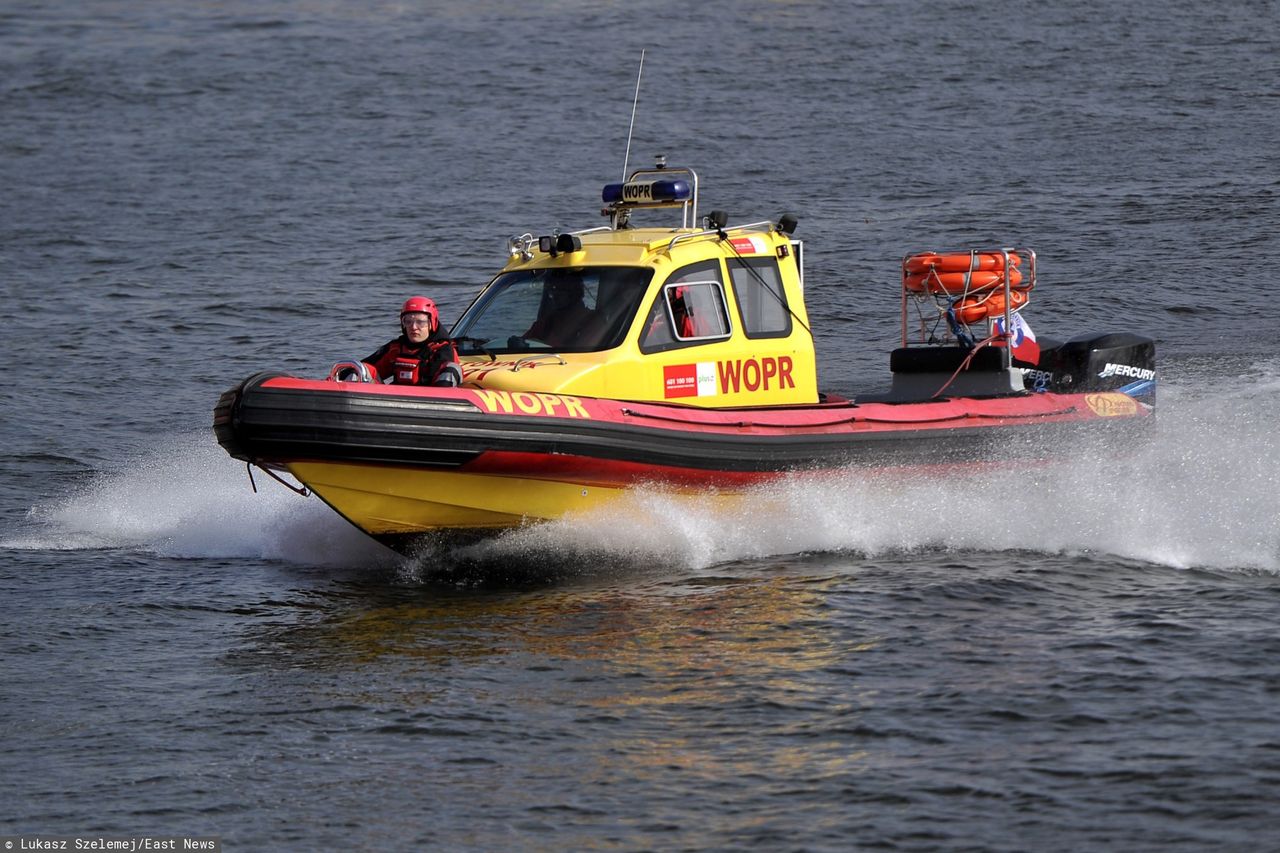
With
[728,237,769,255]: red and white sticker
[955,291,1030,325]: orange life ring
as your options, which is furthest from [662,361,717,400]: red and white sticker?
[955,291,1030,325]: orange life ring

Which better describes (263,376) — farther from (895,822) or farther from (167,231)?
(167,231)

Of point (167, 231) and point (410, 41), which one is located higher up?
point (410, 41)

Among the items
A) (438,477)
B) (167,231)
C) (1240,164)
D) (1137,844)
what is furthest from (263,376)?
(1240,164)

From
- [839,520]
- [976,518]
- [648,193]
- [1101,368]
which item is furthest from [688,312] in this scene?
[1101,368]

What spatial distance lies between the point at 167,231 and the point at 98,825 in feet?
54.7

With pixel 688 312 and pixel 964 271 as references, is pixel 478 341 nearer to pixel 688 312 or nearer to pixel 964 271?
pixel 688 312

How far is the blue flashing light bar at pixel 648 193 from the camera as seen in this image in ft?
33.8

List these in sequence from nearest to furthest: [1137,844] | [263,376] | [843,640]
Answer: [1137,844] < [843,640] < [263,376]

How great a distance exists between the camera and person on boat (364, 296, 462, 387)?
30.2 ft

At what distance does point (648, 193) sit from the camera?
10469 mm

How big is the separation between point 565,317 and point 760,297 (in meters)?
1.26

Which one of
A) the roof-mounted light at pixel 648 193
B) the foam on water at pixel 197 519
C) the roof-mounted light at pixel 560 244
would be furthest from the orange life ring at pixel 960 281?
the foam on water at pixel 197 519

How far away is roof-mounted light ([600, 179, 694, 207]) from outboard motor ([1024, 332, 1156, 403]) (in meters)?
2.86

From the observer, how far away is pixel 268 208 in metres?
22.7
